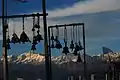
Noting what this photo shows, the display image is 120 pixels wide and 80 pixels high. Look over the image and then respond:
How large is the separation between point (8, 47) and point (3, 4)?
2.02 metres

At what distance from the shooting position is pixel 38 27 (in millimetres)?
26922

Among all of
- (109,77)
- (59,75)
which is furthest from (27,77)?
(109,77)

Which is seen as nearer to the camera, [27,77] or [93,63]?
[27,77]

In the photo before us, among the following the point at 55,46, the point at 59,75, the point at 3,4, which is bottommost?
the point at 59,75

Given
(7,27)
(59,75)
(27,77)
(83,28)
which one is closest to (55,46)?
(83,28)

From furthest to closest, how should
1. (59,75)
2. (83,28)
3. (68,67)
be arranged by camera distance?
1. (68,67)
2. (59,75)
3. (83,28)

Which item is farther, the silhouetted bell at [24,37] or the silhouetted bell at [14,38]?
the silhouetted bell at [14,38]

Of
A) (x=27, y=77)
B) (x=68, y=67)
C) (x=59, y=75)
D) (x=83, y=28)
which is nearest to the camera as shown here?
(x=83, y=28)

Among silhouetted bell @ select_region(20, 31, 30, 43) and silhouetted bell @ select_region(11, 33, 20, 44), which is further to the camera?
silhouetted bell @ select_region(11, 33, 20, 44)

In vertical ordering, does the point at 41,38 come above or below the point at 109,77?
above

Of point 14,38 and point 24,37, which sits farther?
point 14,38

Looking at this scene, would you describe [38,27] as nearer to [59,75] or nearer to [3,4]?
[3,4]

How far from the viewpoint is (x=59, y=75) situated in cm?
6350

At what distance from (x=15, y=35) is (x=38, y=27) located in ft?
4.34
